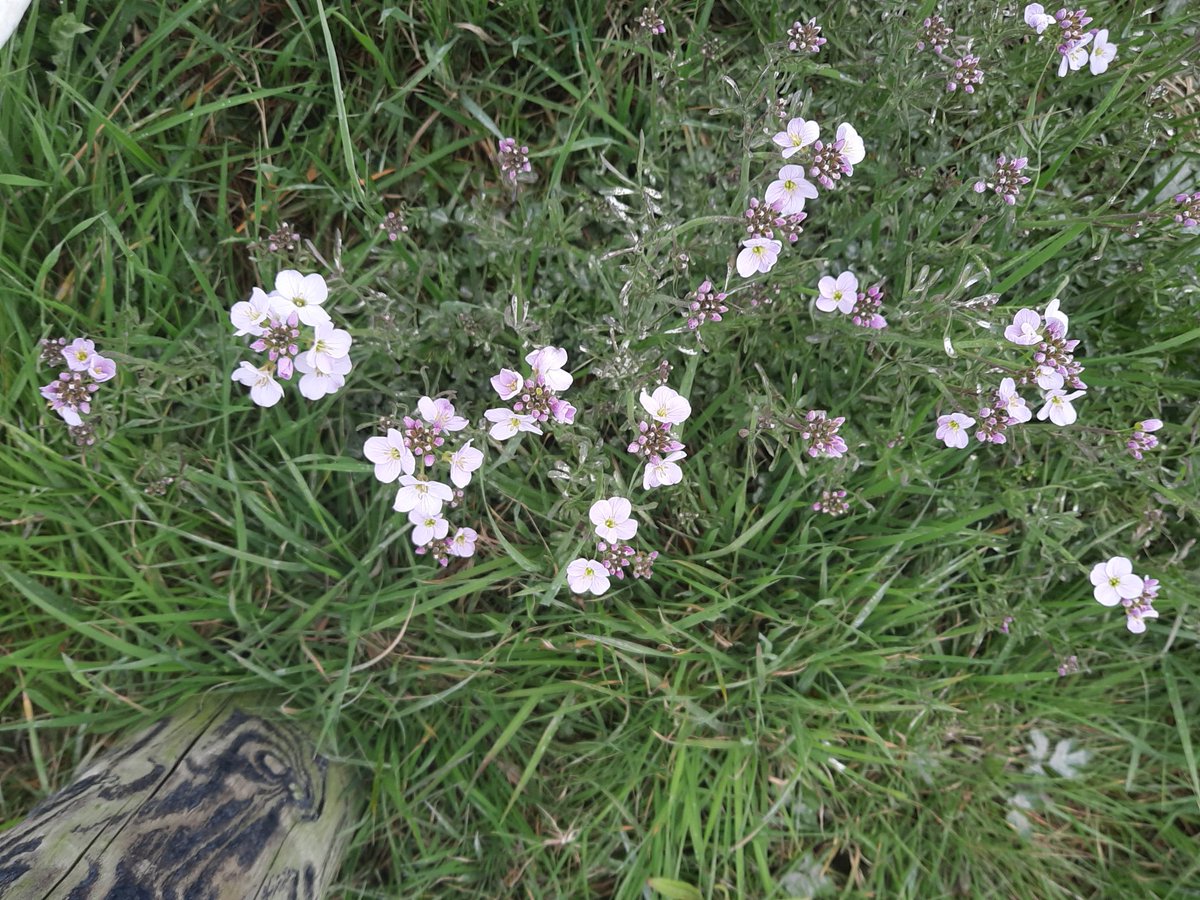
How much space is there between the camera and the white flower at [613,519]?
2.26 metres

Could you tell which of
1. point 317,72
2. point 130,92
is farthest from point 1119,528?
point 130,92

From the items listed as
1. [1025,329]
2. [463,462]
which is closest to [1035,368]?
[1025,329]

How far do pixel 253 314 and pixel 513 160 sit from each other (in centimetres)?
95

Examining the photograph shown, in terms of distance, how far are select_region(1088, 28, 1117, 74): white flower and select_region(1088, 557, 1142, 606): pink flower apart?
1635mm

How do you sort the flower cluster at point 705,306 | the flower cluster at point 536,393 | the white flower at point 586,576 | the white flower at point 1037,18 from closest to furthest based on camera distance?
the flower cluster at point 536,393 → the flower cluster at point 705,306 → the white flower at point 586,576 → the white flower at point 1037,18

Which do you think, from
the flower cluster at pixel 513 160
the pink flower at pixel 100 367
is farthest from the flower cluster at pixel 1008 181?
the pink flower at pixel 100 367

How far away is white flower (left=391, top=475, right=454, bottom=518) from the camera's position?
2242 mm

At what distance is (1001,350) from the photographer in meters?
2.48

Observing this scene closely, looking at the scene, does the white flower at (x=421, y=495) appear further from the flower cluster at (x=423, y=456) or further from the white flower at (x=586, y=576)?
the white flower at (x=586, y=576)

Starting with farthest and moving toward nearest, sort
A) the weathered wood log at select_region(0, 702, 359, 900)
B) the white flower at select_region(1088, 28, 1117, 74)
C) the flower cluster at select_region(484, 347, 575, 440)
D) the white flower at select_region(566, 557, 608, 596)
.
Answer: the white flower at select_region(1088, 28, 1117, 74), the white flower at select_region(566, 557, 608, 596), the flower cluster at select_region(484, 347, 575, 440), the weathered wood log at select_region(0, 702, 359, 900)

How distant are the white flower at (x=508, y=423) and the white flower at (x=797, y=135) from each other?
0.99 meters

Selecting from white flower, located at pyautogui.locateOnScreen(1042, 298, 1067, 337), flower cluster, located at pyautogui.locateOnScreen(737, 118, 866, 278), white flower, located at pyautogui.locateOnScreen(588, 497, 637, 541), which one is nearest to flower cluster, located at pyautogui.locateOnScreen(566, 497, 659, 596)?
→ white flower, located at pyautogui.locateOnScreen(588, 497, 637, 541)

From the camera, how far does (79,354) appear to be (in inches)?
99.2

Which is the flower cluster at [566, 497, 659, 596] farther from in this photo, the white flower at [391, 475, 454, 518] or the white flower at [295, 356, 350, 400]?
the white flower at [295, 356, 350, 400]
